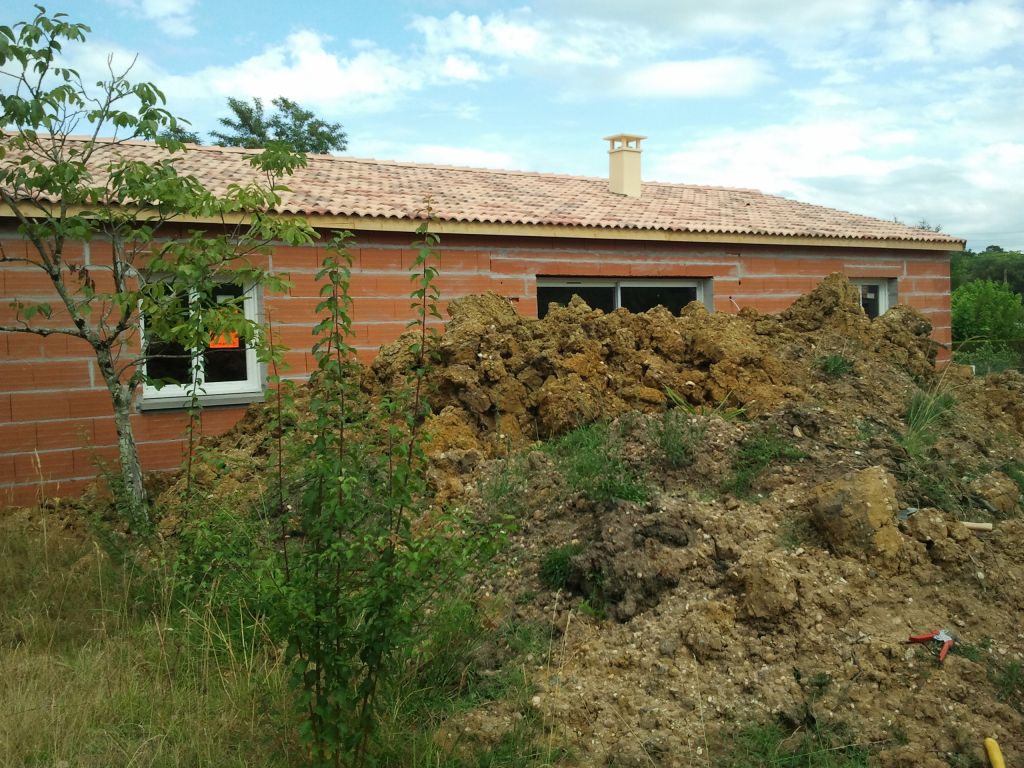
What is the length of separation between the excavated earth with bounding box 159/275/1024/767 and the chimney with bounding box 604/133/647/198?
7447mm

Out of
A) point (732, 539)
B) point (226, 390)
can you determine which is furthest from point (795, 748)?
point (226, 390)

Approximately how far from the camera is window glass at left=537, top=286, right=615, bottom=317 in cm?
1198

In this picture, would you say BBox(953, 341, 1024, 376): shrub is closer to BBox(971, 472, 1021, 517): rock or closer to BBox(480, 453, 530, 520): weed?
BBox(971, 472, 1021, 517): rock

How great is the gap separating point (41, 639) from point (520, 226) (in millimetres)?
7405

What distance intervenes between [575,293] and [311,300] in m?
3.92

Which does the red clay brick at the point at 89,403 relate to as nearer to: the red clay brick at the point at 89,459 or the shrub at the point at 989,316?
the red clay brick at the point at 89,459

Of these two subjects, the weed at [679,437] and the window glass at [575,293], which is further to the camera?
the window glass at [575,293]

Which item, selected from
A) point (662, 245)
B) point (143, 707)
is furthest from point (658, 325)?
point (143, 707)

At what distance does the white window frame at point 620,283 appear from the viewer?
12008mm

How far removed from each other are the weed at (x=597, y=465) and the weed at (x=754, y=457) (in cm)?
65

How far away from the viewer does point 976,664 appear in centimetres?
448

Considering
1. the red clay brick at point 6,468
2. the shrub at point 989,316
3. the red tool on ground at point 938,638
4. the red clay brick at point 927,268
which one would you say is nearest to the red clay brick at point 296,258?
the red clay brick at point 6,468

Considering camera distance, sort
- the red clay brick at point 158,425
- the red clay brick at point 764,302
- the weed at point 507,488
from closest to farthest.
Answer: the weed at point 507,488 → the red clay brick at point 158,425 → the red clay brick at point 764,302

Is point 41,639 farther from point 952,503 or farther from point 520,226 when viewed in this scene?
point 520,226
